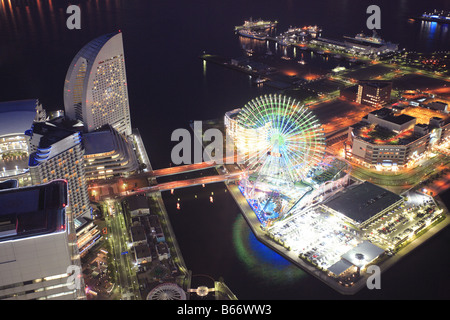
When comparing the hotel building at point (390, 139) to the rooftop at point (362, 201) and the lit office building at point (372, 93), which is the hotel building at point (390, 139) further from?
the lit office building at point (372, 93)

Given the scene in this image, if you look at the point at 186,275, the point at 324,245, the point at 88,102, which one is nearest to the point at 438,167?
the point at 324,245

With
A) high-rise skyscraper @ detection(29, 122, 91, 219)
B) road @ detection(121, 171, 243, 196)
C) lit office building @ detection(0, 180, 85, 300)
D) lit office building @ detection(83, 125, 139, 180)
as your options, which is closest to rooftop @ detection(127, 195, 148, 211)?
road @ detection(121, 171, 243, 196)

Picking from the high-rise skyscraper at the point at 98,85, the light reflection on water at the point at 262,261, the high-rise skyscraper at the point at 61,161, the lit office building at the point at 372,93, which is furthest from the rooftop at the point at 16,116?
the lit office building at the point at 372,93

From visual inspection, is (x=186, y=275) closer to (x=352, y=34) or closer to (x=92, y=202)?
(x=92, y=202)

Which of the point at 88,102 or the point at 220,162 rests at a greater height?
the point at 88,102

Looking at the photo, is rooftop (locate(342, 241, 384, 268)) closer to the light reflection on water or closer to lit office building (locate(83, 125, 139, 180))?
the light reflection on water

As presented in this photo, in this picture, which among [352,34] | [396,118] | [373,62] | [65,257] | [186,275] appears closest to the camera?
[65,257]

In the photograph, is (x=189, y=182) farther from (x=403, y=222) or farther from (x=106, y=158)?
(x=403, y=222)
